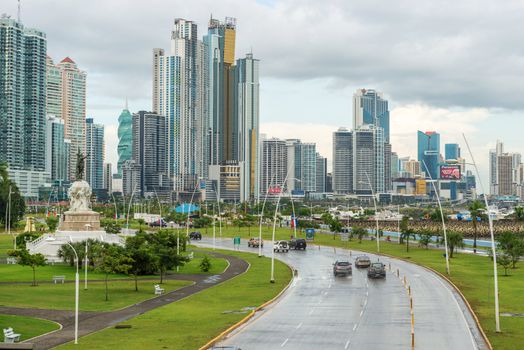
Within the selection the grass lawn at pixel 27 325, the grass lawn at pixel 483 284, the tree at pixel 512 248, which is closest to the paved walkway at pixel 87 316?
the grass lawn at pixel 27 325

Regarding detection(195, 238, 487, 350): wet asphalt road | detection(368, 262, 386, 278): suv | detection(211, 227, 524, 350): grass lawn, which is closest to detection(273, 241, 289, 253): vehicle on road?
detection(211, 227, 524, 350): grass lawn

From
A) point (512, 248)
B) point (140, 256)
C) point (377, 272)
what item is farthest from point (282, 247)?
point (140, 256)

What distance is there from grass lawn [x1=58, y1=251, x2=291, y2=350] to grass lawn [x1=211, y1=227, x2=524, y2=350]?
1580 centimetres

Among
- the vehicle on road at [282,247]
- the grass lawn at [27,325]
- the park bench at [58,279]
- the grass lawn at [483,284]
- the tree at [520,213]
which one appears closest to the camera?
the grass lawn at [483,284]

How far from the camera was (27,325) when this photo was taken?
4388 centimetres

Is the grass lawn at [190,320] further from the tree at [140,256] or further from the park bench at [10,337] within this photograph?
the tree at [140,256]

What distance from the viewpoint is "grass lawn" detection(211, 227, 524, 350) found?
41.2 meters

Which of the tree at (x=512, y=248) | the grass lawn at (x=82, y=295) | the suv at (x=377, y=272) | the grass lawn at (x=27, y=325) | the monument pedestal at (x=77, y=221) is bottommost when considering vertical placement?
the grass lawn at (x=82, y=295)

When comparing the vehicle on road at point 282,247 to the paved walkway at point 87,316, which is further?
the vehicle on road at point 282,247

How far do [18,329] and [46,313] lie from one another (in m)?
6.74

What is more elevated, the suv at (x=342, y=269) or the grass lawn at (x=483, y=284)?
the suv at (x=342, y=269)

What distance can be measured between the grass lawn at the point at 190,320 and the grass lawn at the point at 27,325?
3588 mm

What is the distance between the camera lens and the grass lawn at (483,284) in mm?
41250

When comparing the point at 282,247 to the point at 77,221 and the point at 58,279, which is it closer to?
the point at 77,221
